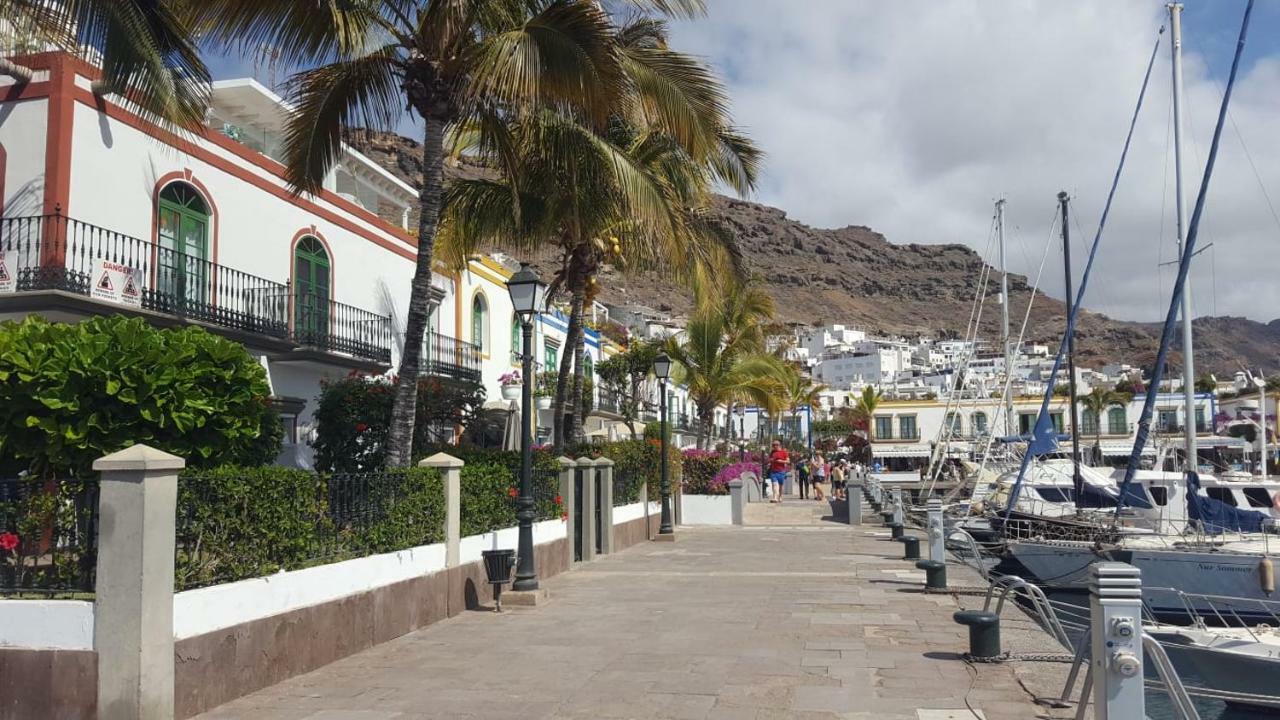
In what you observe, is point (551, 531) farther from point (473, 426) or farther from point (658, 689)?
point (658, 689)

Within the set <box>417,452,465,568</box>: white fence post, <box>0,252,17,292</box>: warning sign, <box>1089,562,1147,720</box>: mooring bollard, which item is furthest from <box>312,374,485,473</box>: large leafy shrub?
<box>1089,562,1147,720</box>: mooring bollard

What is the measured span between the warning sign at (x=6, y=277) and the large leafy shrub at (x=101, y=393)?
649 cm

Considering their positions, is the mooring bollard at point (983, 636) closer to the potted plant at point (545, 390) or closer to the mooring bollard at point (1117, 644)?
the mooring bollard at point (1117, 644)

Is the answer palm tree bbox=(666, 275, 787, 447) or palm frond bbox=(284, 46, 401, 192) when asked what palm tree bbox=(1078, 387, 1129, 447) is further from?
palm frond bbox=(284, 46, 401, 192)

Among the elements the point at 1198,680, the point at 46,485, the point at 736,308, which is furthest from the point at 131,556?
the point at 736,308

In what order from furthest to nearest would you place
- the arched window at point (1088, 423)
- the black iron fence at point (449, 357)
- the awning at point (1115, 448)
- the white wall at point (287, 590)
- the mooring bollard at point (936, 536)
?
the arched window at point (1088, 423) → the awning at point (1115, 448) → the black iron fence at point (449, 357) → the mooring bollard at point (936, 536) → the white wall at point (287, 590)

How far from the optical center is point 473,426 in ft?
57.9

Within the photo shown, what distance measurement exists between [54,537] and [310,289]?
14148mm

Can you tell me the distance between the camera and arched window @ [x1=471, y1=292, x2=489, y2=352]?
28359 millimetres

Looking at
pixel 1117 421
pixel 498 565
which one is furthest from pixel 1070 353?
pixel 1117 421

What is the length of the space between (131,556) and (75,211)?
1004 cm

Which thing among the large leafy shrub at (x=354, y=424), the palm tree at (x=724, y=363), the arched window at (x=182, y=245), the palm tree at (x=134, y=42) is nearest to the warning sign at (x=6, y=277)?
the arched window at (x=182, y=245)

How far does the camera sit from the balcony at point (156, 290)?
1434 centimetres

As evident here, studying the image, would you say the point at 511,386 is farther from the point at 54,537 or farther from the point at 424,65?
the point at 54,537
